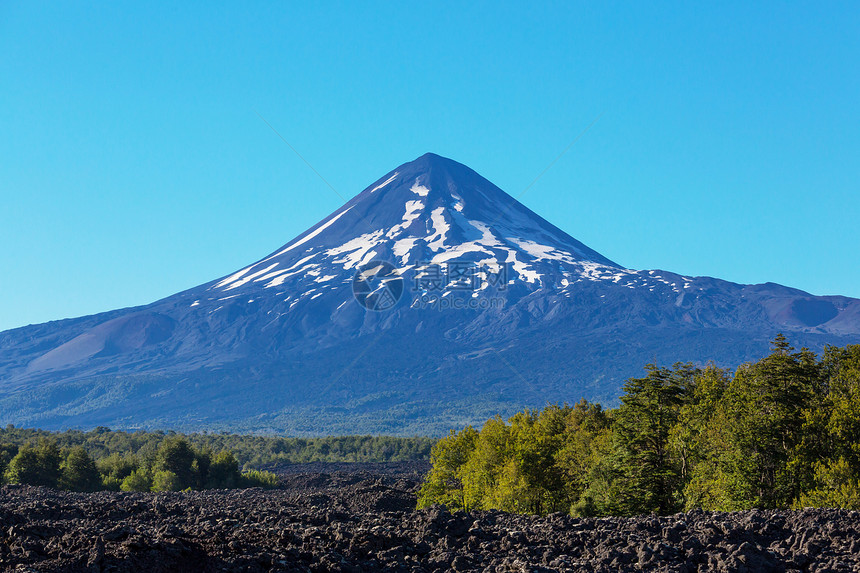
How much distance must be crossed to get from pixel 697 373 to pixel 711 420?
13.2 meters

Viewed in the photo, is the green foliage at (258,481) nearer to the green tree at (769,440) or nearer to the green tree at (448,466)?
the green tree at (448,466)

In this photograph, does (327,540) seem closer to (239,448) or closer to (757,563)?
(757,563)

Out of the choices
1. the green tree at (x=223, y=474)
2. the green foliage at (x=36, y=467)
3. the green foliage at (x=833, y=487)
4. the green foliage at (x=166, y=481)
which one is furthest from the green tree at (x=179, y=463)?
the green foliage at (x=833, y=487)

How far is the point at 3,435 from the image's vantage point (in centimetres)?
11769

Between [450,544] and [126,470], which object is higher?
[450,544]

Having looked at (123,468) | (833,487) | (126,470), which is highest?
(833,487)

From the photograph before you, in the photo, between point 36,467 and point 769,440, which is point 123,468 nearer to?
point 36,467

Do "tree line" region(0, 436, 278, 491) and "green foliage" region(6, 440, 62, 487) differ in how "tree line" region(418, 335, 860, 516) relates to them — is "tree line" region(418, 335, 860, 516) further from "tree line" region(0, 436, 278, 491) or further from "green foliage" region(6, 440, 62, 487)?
"green foliage" region(6, 440, 62, 487)

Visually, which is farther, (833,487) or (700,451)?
(700,451)

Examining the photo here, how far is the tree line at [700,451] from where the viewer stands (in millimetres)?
34812

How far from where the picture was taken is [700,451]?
40.5 meters

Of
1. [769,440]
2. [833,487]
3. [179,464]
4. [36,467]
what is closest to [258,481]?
[179,464]

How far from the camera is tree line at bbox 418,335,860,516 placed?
34.8 metres

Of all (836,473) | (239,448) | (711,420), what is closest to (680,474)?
(711,420)
